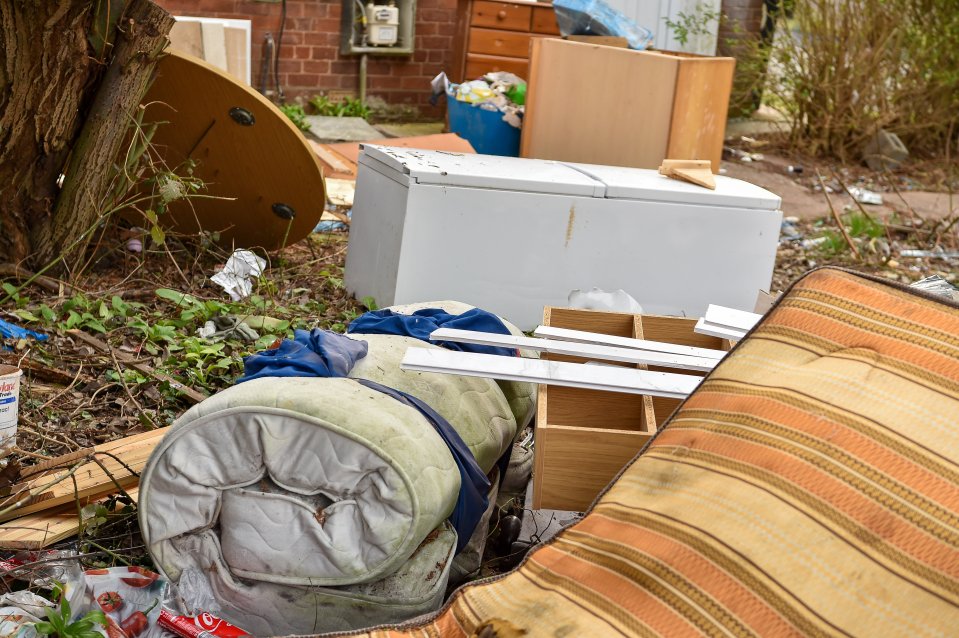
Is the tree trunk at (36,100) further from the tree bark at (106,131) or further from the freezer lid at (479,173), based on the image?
the freezer lid at (479,173)

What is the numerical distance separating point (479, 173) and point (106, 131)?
156 cm

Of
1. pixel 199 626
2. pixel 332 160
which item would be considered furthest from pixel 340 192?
pixel 199 626

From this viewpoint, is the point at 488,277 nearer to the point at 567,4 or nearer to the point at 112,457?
the point at 112,457

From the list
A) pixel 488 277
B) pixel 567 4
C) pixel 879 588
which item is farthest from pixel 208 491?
pixel 567 4

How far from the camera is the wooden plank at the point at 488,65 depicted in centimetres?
923

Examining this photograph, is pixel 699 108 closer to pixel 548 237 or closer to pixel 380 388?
pixel 548 237

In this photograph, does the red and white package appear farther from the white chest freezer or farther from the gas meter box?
the gas meter box

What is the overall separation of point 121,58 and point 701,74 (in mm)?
3180

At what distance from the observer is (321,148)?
25.9 feet

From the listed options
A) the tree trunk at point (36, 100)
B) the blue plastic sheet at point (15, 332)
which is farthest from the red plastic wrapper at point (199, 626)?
the tree trunk at point (36, 100)

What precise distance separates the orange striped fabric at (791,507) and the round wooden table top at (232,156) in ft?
9.43

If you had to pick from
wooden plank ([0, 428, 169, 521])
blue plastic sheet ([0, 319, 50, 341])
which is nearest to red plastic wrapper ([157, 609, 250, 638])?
wooden plank ([0, 428, 169, 521])

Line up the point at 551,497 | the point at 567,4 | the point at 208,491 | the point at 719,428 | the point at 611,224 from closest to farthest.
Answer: the point at 719,428 → the point at 208,491 → the point at 551,497 → the point at 611,224 → the point at 567,4

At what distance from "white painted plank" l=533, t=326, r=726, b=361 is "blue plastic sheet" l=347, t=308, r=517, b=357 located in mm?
139
